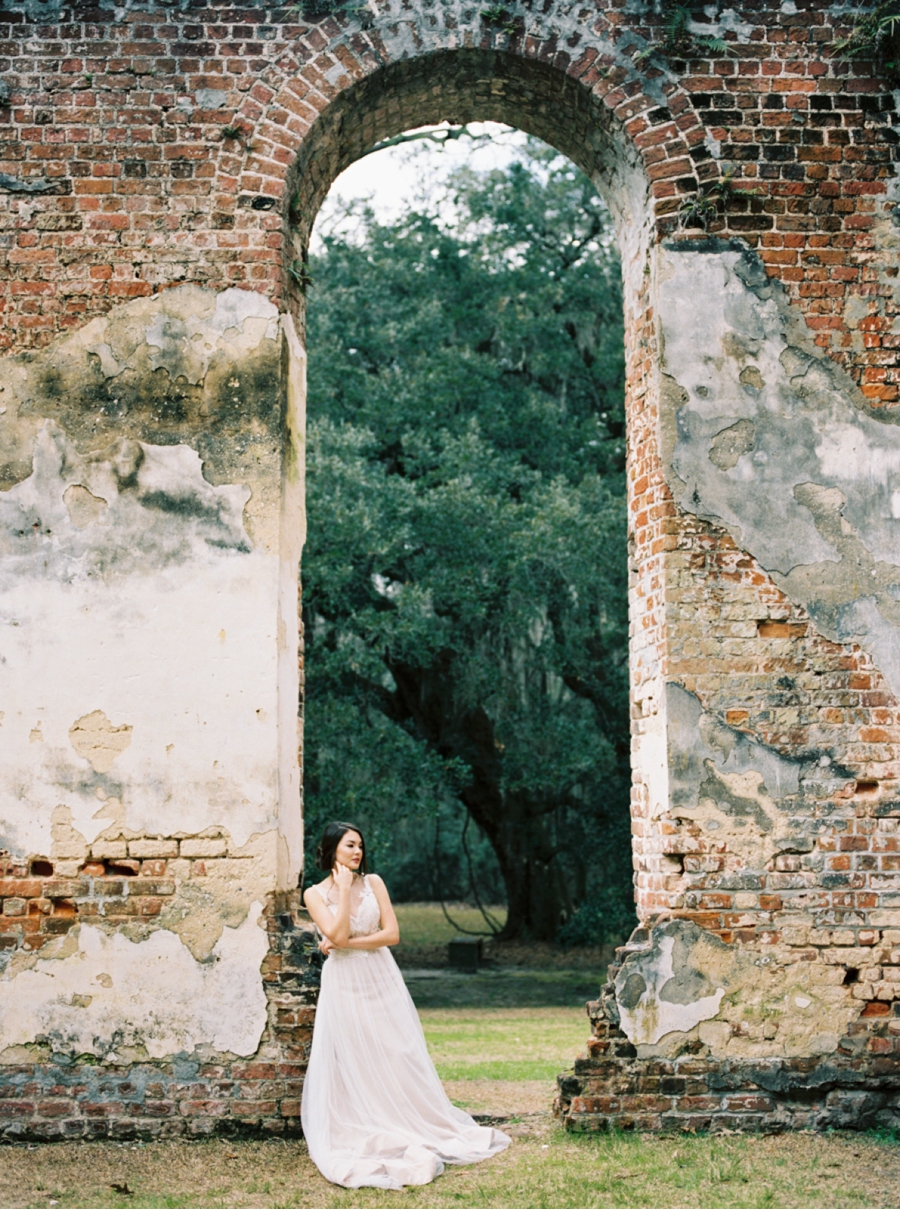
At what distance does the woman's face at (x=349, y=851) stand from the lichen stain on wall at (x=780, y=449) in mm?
2101

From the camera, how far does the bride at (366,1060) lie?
4594mm

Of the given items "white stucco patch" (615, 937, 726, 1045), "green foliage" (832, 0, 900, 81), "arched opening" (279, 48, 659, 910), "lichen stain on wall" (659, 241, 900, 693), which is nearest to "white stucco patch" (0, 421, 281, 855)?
Answer: "arched opening" (279, 48, 659, 910)

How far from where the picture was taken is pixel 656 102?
539 cm

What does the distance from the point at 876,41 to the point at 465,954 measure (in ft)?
38.5

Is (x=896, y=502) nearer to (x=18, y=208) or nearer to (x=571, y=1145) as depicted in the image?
(x=571, y=1145)

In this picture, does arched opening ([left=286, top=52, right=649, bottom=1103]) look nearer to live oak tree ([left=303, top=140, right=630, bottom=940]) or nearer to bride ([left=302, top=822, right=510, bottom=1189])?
bride ([left=302, top=822, right=510, bottom=1189])

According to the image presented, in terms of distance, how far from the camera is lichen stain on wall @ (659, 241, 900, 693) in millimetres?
5215

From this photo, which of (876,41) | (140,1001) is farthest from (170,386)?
(876,41)

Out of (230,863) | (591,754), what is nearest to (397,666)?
(591,754)

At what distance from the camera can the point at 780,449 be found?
527 centimetres

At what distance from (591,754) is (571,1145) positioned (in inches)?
357

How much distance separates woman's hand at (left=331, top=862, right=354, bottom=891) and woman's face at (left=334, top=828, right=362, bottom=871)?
2cm

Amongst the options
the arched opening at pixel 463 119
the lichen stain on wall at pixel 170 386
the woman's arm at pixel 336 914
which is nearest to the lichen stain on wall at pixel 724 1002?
the woman's arm at pixel 336 914

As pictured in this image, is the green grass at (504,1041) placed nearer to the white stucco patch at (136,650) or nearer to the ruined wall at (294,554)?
the ruined wall at (294,554)
